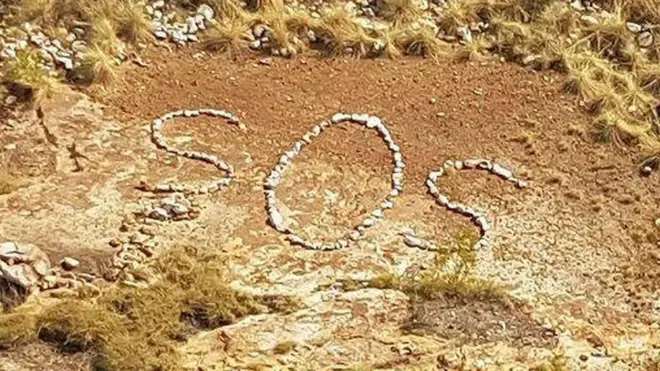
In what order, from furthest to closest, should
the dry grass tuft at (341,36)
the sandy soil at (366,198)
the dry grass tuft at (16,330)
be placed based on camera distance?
the dry grass tuft at (341,36)
the sandy soil at (366,198)
the dry grass tuft at (16,330)

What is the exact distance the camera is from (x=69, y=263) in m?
8.47

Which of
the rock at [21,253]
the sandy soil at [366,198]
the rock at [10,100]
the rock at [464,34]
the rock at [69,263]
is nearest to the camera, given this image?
the sandy soil at [366,198]

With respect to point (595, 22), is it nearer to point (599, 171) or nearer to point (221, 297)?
point (599, 171)

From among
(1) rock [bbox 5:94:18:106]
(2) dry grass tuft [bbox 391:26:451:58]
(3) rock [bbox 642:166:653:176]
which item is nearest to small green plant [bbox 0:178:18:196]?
(1) rock [bbox 5:94:18:106]

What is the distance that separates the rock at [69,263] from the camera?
846 centimetres

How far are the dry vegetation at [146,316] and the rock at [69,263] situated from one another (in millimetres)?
399

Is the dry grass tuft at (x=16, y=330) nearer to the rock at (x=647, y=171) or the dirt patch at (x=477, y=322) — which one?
the dirt patch at (x=477, y=322)

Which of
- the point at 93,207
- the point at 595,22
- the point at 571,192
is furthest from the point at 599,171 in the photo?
the point at 93,207

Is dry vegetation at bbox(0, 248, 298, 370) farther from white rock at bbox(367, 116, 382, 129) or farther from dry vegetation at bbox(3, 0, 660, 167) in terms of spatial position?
dry vegetation at bbox(3, 0, 660, 167)

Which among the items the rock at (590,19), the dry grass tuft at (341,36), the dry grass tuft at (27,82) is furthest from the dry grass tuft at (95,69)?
the rock at (590,19)

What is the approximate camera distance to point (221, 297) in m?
8.20

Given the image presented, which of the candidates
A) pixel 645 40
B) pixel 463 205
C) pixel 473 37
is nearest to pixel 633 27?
pixel 645 40

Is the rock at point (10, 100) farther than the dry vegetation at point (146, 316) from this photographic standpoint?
Yes

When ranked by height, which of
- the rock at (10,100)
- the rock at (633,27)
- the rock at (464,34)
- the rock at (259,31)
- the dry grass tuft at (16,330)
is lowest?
the dry grass tuft at (16,330)
